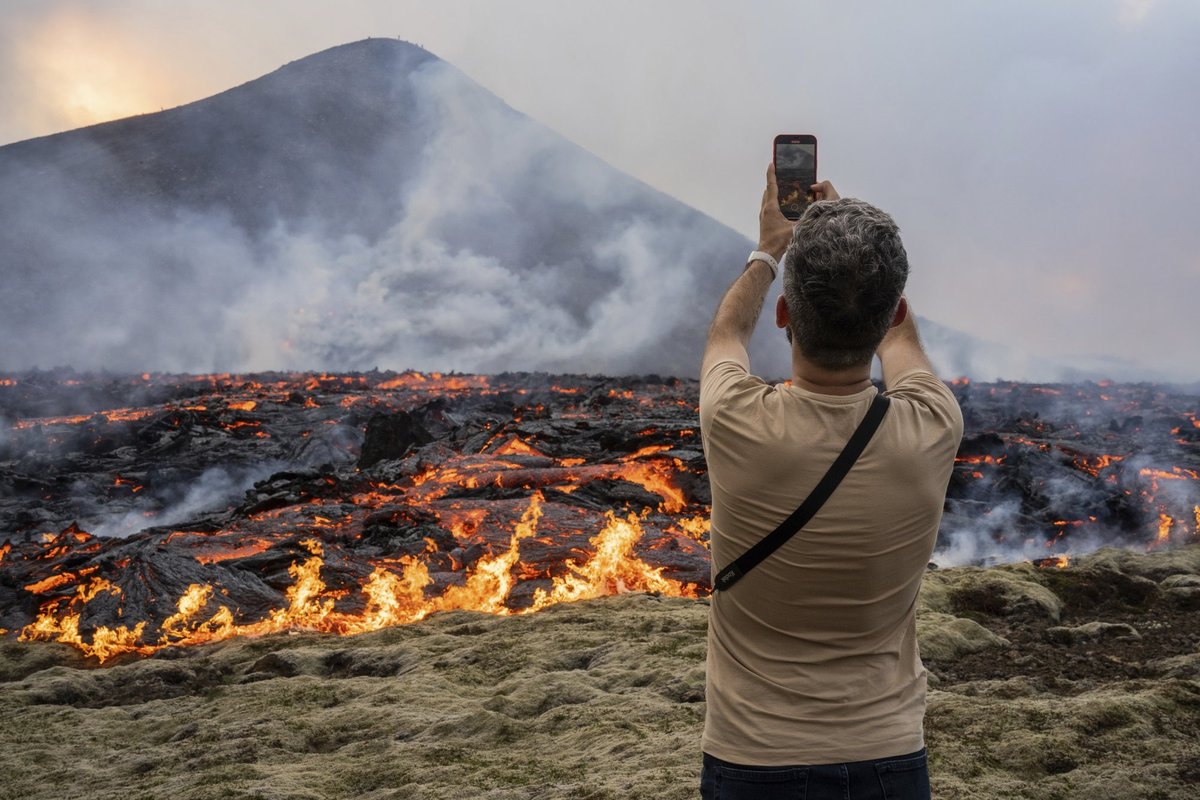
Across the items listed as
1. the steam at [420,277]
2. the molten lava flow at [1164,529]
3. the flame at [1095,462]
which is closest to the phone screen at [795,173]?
the molten lava flow at [1164,529]

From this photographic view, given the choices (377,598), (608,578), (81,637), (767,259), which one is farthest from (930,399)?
(81,637)

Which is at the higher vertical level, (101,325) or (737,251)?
(737,251)

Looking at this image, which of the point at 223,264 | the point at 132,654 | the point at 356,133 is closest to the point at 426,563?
the point at 132,654

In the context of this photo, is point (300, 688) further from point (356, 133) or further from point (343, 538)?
point (356, 133)

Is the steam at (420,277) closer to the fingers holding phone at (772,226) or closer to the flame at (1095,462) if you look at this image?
the flame at (1095,462)

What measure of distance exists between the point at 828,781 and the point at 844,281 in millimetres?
1087

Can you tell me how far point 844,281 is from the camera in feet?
6.40

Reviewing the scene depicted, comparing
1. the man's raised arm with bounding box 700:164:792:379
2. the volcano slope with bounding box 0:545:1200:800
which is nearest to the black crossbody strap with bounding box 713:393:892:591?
the man's raised arm with bounding box 700:164:792:379

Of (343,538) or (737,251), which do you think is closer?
(343,538)

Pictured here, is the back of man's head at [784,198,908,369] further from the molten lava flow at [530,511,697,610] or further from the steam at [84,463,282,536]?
the steam at [84,463,282,536]

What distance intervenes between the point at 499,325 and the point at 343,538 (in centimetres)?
7522

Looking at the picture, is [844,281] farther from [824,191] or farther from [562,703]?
[562,703]

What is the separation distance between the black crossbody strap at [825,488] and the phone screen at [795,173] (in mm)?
982

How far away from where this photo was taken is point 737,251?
321ft
